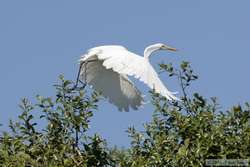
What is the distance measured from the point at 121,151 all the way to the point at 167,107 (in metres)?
0.67

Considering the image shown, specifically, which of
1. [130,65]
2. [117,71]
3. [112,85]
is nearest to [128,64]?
[130,65]

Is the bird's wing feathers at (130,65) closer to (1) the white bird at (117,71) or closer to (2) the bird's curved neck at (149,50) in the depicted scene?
(1) the white bird at (117,71)

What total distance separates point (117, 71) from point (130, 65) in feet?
0.71

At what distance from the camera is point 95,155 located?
951 centimetres

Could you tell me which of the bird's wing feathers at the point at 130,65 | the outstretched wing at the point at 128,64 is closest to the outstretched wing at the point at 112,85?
the outstretched wing at the point at 128,64

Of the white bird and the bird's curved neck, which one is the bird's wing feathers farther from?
the bird's curved neck

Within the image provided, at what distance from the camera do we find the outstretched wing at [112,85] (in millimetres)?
13484

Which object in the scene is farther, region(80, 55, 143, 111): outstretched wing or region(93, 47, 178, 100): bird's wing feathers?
region(80, 55, 143, 111): outstretched wing

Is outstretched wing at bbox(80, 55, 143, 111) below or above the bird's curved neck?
below

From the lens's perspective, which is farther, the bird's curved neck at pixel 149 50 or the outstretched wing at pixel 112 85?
the bird's curved neck at pixel 149 50

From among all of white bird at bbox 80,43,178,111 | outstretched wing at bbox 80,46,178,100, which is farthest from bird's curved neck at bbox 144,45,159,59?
outstretched wing at bbox 80,46,178,100

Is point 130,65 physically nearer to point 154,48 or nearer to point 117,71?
point 117,71

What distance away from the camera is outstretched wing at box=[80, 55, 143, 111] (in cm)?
1348

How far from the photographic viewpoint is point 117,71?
1245cm
